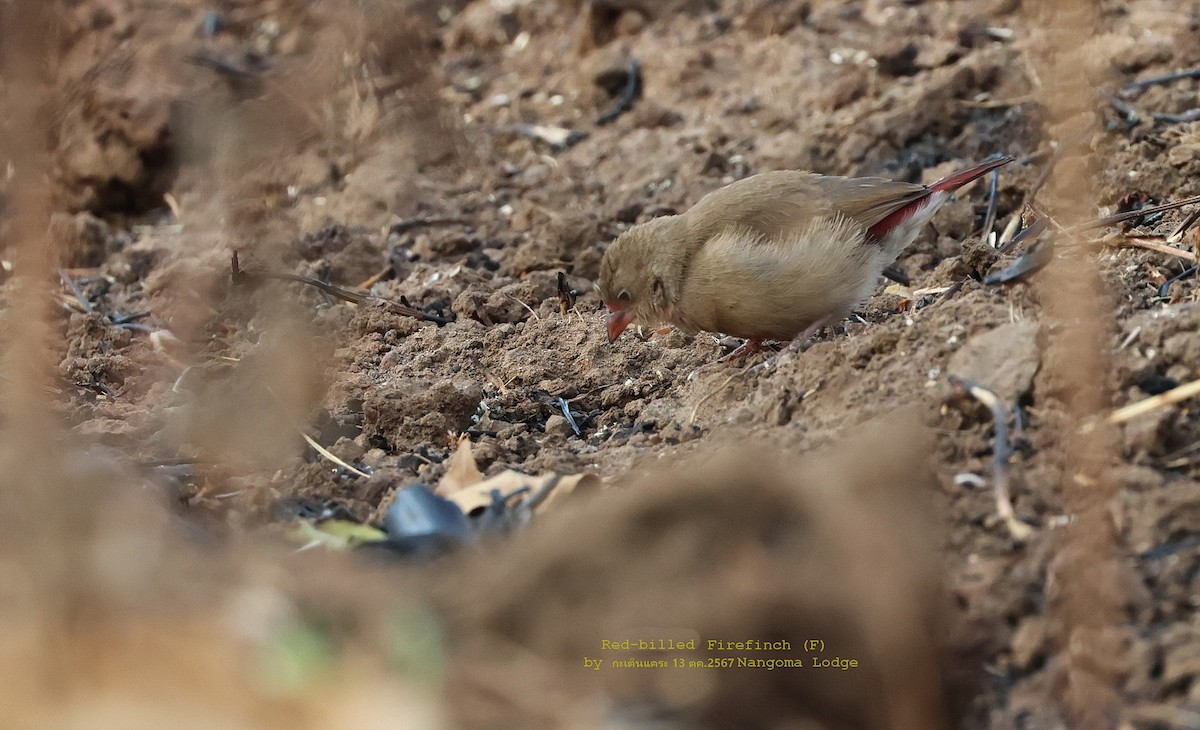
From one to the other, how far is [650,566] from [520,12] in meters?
7.83

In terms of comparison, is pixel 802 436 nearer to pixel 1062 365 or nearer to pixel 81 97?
pixel 1062 365

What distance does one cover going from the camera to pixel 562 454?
4.09 m

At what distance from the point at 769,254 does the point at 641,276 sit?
0.59 m

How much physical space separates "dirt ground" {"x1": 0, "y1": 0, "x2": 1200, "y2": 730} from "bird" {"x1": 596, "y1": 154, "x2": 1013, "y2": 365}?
0.82ft

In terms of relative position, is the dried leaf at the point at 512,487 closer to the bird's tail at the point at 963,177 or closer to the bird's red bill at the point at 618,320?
the bird's red bill at the point at 618,320

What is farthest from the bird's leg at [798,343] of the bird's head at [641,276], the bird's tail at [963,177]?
the bird's tail at [963,177]

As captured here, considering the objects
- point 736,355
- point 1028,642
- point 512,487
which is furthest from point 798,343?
point 1028,642

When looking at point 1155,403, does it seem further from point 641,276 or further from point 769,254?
point 641,276

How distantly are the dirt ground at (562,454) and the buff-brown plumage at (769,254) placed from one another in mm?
256

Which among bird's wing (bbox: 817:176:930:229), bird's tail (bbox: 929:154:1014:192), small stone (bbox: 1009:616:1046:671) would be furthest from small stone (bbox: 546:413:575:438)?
small stone (bbox: 1009:616:1046:671)

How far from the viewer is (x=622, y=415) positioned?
15.4ft

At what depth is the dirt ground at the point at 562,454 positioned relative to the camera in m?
2.16

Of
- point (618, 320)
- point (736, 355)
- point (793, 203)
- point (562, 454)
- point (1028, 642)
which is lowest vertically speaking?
point (736, 355)

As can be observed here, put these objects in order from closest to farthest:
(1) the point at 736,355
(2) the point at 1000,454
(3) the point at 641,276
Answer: (2) the point at 1000,454
(1) the point at 736,355
(3) the point at 641,276
